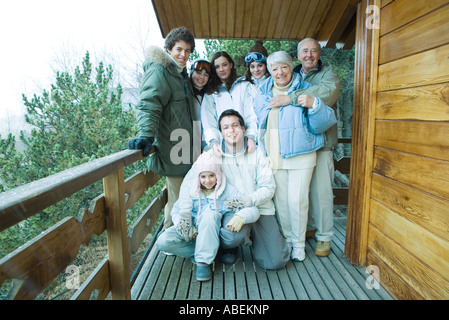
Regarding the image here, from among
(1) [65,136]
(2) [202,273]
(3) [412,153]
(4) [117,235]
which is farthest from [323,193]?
(1) [65,136]

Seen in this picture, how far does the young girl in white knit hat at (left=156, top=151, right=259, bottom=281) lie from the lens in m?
2.01

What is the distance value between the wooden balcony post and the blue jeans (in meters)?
0.48

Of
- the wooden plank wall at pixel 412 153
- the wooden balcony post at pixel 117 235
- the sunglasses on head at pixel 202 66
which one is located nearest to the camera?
the wooden plank wall at pixel 412 153

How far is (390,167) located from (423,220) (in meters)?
0.39

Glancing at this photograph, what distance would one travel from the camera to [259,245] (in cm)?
219

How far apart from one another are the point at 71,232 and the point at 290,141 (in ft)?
4.87

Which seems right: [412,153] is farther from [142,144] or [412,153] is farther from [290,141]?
[142,144]

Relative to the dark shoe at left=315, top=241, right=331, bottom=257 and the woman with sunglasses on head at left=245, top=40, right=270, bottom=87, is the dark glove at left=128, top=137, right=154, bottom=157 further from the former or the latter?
the dark shoe at left=315, top=241, right=331, bottom=257

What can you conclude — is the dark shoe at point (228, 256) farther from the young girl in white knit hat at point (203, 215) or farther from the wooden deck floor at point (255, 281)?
the young girl in white knit hat at point (203, 215)

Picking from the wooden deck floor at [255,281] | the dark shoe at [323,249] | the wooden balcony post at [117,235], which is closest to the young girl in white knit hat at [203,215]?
the wooden deck floor at [255,281]

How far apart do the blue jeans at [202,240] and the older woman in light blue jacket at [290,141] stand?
0.56m

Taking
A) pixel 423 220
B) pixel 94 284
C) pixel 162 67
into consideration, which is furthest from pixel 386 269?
pixel 162 67

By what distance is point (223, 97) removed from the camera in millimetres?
2494

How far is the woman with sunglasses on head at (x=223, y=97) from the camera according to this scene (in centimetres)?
246
